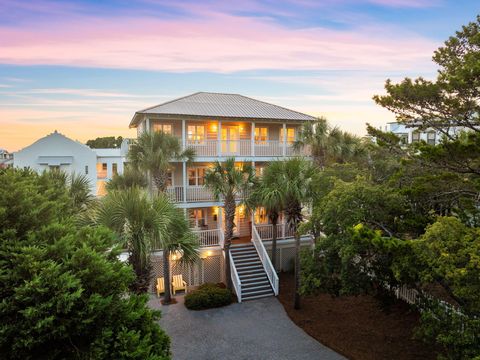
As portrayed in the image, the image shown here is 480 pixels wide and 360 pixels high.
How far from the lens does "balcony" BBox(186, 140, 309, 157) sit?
61.5 feet

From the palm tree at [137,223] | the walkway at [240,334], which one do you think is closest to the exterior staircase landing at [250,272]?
the walkway at [240,334]

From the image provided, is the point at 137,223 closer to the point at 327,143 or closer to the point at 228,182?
the point at 228,182

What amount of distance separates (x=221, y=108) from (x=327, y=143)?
721 cm

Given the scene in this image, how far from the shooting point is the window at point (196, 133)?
20.1 meters

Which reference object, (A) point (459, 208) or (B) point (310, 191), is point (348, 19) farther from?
(A) point (459, 208)

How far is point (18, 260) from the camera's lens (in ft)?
15.3

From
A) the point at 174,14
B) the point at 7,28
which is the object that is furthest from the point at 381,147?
the point at 7,28

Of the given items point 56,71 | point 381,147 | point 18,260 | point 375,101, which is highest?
point 56,71

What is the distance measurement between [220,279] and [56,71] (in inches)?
704

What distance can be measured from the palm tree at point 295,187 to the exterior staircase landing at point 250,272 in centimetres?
215

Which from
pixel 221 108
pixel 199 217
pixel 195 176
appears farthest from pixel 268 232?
pixel 221 108

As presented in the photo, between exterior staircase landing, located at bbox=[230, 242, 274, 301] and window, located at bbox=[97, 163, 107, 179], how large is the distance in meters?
22.1

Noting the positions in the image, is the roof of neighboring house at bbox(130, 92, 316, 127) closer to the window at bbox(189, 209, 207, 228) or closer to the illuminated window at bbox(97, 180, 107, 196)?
the illuminated window at bbox(97, 180, 107, 196)

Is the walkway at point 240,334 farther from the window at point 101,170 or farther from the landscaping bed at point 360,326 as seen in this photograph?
the window at point 101,170
